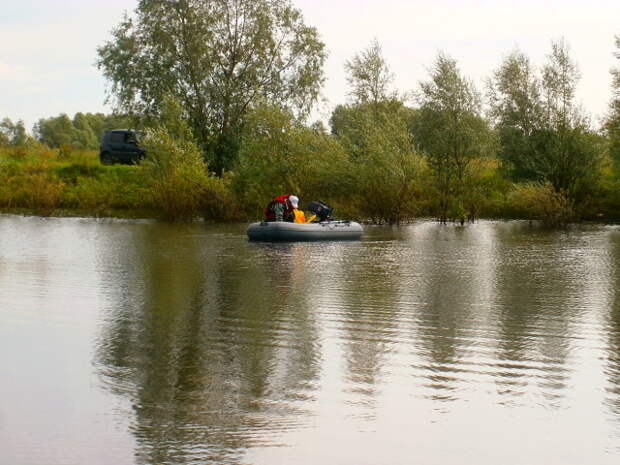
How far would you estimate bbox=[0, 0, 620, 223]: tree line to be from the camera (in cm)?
4394

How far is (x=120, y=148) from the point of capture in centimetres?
5231

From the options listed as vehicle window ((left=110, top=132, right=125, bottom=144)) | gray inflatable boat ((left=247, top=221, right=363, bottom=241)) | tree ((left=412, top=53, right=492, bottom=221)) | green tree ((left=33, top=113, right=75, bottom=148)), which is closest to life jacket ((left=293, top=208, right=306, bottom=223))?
gray inflatable boat ((left=247, top=221, right=363, bottom=241))

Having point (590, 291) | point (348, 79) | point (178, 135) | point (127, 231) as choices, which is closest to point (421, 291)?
point (590, 291)

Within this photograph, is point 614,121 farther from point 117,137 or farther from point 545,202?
point 117,137

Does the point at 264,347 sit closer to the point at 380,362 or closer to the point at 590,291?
the point at 380,362

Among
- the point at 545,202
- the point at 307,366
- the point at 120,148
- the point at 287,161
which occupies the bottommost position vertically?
the point at 307,366

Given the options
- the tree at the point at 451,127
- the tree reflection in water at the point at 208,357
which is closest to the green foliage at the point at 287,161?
the tree at the point at 451,127

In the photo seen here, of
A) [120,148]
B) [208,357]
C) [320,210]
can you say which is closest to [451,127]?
[320,210]

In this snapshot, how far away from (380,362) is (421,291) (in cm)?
742

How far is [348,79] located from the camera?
51938 mm

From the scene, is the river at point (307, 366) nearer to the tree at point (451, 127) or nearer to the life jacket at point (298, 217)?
the life jacket at point (298, 217)

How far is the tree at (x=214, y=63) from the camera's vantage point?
1873 inches

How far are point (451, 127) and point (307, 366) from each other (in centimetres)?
3741

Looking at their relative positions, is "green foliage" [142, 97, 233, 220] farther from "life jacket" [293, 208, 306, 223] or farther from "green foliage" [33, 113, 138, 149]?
"green foliage" [33, 113, 138, 149]
